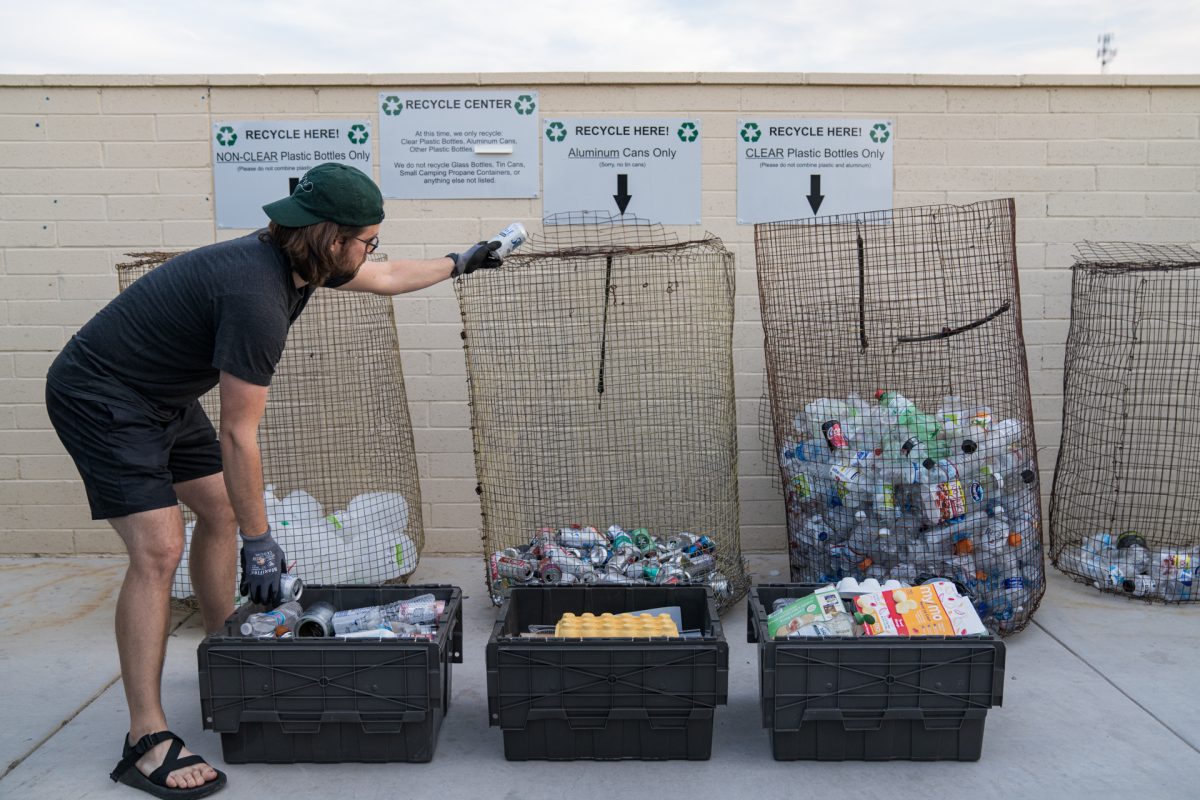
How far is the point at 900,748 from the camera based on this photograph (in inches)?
123

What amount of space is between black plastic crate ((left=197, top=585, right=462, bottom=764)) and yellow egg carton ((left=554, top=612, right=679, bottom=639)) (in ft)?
1.53

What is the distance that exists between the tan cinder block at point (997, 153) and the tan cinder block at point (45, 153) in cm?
439

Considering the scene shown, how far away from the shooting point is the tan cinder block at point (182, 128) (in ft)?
17.2

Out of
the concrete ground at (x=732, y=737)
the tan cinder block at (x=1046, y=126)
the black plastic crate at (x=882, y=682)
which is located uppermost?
the tan cinder block at (x=1046, y=126)

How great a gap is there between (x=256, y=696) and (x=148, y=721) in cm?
30

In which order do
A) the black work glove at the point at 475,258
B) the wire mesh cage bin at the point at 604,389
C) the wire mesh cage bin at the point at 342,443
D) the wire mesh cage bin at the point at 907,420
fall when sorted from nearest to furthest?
1. the black work glove at the point at 475,258
2. the wire mesh cage bin at the point at 907,420
3. the wire mesh cage bin at the point at 342,443
4. the wire mesh cage bin at the point at 604,389

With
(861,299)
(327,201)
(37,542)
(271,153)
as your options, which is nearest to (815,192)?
(861,299)

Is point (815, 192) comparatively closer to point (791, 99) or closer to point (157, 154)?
point (791, 99)

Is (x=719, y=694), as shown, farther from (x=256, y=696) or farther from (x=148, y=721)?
(x=148, y=721)

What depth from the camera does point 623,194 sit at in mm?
5262

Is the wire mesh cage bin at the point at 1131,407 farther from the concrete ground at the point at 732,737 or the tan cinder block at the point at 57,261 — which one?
the tan cinder block at the point at 57,261

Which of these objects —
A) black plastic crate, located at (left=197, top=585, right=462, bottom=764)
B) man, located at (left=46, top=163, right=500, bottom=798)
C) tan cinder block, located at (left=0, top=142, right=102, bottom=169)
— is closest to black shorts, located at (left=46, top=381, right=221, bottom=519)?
man, located at (left=46, top=163, right=500, bottom=798)

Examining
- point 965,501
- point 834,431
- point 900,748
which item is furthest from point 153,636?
point 965,501

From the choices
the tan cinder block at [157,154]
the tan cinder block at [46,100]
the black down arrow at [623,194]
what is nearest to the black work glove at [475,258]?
the black down arrow at [623,194]
